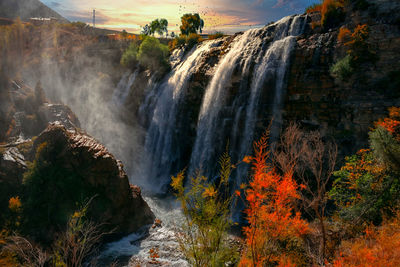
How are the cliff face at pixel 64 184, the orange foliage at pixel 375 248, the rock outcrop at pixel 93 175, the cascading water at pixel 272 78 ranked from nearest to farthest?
the orange foliage at pixel 375 248
the cliff face at pixel 64 184
the rock outcrop at pixel 93 175
the cascading water at pixel 272 78

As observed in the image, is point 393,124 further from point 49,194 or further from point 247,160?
point 49,194

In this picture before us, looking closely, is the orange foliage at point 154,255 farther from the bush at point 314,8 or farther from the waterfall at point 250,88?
the bush at point 314,8

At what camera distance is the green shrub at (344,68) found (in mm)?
16047

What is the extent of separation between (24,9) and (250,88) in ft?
363

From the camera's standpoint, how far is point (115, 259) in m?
13.8

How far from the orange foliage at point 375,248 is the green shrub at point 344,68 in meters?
9.14

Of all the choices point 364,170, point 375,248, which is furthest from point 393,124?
point 375,248

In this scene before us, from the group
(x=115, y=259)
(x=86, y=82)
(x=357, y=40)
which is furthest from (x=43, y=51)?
(x=357, y=40)

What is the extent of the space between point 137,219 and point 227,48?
17.6 metres

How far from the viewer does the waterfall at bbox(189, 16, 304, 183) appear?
18781mm

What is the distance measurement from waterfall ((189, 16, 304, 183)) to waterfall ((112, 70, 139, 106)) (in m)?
15.8

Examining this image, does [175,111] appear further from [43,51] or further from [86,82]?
[43,51]

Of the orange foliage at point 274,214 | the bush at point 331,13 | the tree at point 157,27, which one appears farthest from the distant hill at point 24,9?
the orange foliage at point 274,214

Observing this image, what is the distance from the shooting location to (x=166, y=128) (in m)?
26.0
